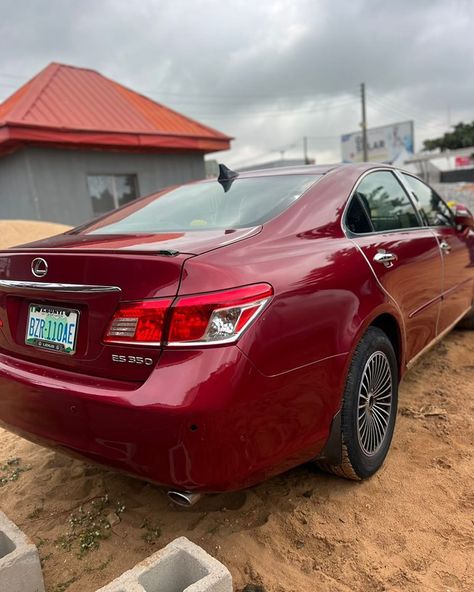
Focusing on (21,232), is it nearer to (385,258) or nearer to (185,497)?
(385,258)

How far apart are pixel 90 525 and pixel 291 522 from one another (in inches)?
36.0

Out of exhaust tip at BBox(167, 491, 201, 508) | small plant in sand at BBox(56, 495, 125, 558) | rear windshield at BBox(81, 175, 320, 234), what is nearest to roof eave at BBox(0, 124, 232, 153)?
rear windshield at BBox(81, 175, 320, 234)

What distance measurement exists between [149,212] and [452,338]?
10.2 feet

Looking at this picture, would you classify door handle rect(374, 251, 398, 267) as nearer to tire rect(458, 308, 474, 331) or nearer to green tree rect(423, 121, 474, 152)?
tire rect(458, 308, 474, 331)

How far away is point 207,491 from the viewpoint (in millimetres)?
1766

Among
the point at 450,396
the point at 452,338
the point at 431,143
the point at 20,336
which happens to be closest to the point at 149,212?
the point at 20,336

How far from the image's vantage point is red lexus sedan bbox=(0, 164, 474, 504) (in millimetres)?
1676

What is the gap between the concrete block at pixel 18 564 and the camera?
1738mm

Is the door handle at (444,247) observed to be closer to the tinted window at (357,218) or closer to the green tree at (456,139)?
the tinted window at (357,218)

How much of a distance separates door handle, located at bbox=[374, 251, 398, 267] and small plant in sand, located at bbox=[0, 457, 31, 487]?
224cm

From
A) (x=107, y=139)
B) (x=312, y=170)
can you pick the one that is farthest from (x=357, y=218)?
(x=107, y=139)

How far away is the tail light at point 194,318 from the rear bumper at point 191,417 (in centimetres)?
5

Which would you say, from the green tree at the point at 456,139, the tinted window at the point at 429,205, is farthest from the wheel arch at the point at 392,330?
the green tree at the point at 456,139

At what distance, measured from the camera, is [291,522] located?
2.21m
